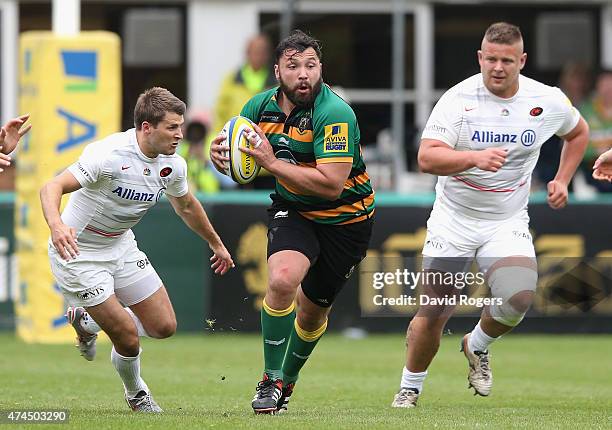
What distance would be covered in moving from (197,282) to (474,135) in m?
6.74

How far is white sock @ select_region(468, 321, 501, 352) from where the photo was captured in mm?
9734

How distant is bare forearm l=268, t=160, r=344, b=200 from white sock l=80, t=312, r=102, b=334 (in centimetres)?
167

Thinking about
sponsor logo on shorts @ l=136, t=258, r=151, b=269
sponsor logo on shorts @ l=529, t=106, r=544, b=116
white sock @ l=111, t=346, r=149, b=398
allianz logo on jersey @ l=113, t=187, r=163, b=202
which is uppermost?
sponsor logo on shorts @ l=529, t=106, r=544, b=116

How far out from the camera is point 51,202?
8.38m

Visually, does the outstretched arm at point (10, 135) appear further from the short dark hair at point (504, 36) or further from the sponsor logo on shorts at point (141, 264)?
the short dark hair at point (504, 36)

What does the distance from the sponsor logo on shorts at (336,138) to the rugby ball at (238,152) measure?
455 millimetres

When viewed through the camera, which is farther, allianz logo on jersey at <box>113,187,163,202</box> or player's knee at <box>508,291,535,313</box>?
player's knee at <box>508,291,535,313</box>

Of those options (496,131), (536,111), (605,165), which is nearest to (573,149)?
(536,111)

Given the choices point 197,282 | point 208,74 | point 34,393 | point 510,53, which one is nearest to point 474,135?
point 510,53

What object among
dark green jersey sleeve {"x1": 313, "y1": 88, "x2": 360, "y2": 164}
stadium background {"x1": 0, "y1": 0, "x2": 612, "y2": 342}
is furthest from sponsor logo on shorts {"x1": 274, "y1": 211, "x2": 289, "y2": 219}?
stadium background {"x1": 0, "y1": 0, "x2": 612, "y2": 342}

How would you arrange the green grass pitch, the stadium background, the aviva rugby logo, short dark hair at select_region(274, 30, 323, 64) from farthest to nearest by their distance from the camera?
1. the stadium background
2. the aviva rugby logo
3. short dark hair at select_region(274, 30, 323, 64)
4. the green grass pitch

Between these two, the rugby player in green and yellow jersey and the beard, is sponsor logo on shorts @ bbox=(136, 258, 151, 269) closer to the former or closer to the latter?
the rugby player in green and yellow jersey

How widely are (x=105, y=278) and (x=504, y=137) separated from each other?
275 centimetres

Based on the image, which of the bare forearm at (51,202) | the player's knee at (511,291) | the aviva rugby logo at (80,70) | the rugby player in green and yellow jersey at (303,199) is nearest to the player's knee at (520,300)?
the player's knee at (511,291)
